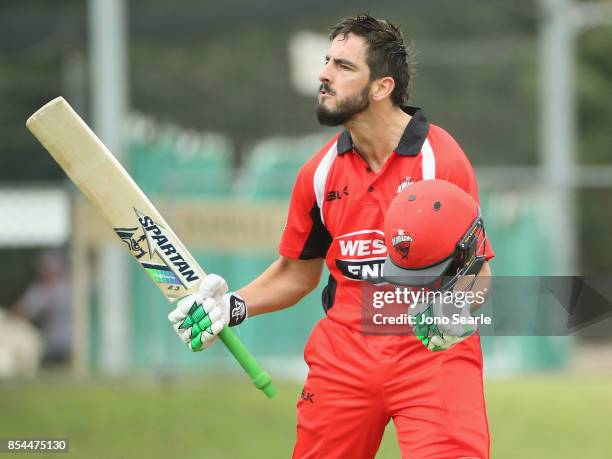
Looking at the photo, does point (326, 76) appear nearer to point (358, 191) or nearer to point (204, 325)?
point (358, 191)

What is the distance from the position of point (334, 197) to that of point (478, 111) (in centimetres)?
1887

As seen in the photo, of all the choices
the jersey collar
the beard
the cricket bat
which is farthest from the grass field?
the beard

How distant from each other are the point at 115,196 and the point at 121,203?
4cm

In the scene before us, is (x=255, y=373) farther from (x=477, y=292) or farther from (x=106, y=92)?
(x=106, y=92)

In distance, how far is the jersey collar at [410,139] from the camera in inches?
236

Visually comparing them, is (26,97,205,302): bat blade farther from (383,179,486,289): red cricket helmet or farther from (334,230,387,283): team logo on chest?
(383,179,486,289): red cricket helmet

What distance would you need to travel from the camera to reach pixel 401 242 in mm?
5434

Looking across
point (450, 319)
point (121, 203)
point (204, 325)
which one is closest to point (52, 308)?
point (121, 203)

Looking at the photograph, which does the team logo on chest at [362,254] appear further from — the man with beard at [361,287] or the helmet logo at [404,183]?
the helmet logo at [404,183]

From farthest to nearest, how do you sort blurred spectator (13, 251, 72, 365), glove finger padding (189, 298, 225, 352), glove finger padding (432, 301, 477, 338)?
blurred spectator (13, 251, 72, 365), glove finger padding (189, 298, 225, 352), glove finger padding (432, 301, 477, 338)

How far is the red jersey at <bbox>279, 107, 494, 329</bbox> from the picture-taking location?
5.93 metres

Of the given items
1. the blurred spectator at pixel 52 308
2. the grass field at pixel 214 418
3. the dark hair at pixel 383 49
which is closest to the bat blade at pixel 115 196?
the dark hair at pixel 383 49

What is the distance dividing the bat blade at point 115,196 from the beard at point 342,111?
795mm

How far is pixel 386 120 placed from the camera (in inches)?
241
